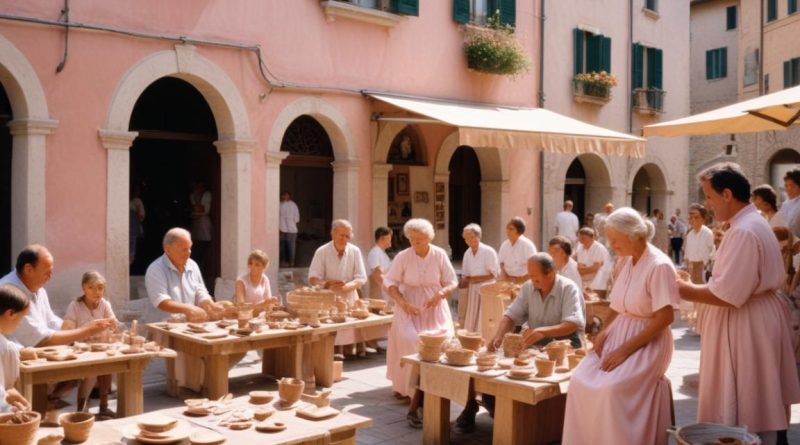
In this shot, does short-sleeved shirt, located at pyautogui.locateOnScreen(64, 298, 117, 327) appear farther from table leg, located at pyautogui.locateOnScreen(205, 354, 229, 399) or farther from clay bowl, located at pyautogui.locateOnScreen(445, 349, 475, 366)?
clay bowl, located at pyautogui.locateOnScreen(445, 349, 475, 366)

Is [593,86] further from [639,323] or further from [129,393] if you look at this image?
[129,393]

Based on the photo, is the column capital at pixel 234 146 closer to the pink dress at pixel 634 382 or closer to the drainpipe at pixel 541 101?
the drainpipe at pixel 541 101

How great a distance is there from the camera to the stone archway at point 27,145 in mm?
9195

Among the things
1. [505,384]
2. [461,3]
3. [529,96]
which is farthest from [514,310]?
[529,96]

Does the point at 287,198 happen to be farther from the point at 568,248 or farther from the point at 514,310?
the point at 514,310

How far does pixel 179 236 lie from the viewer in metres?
7.34

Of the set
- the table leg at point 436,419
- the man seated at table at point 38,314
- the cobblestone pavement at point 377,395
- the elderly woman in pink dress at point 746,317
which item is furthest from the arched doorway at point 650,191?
Answer: the man seated at table at point 38,314

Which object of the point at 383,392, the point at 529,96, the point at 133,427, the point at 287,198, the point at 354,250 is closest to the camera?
the point at 133,427

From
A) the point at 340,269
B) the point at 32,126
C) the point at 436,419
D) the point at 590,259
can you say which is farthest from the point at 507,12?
the point at 436,419

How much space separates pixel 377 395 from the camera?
7.73 metres

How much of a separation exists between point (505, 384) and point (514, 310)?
1.12 meters

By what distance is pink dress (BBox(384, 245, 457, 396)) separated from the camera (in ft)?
24.2

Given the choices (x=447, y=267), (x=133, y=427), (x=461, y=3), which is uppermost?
(x=461, y=3)

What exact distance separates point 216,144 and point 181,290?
4295mm
